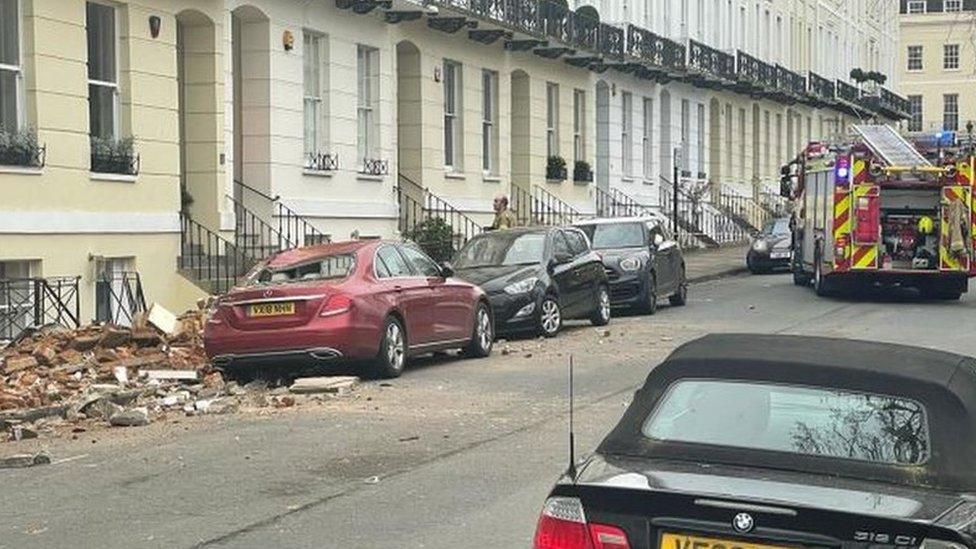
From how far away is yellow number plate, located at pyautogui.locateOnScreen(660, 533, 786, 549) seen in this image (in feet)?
14.5

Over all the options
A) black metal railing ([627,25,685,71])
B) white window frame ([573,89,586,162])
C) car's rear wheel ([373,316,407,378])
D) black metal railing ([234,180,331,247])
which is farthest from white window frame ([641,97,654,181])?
car's rear wheel ([373,316,407,378])

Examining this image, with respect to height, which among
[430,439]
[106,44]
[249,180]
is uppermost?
[106,44]

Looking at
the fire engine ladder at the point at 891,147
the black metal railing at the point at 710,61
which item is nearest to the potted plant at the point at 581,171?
the black metal railing at the point at 710,61

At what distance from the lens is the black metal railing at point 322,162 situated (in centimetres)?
2528

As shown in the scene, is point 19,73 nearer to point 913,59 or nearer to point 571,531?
point 571,531

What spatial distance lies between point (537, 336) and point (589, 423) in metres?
7.71

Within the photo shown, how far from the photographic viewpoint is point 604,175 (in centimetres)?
4031

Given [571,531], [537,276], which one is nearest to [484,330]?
[537,276]

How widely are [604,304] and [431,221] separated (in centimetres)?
690

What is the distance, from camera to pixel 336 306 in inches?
561

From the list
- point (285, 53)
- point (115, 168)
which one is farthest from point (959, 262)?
point (115, 168)

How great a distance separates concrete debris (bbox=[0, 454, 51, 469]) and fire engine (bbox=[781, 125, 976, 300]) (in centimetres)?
1745

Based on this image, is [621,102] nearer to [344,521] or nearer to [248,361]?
[248,361]

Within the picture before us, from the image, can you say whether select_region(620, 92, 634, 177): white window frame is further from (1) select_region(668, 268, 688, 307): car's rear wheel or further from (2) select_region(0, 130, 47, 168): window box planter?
(2) select_region(0, 130, 47, 168): window box planter
